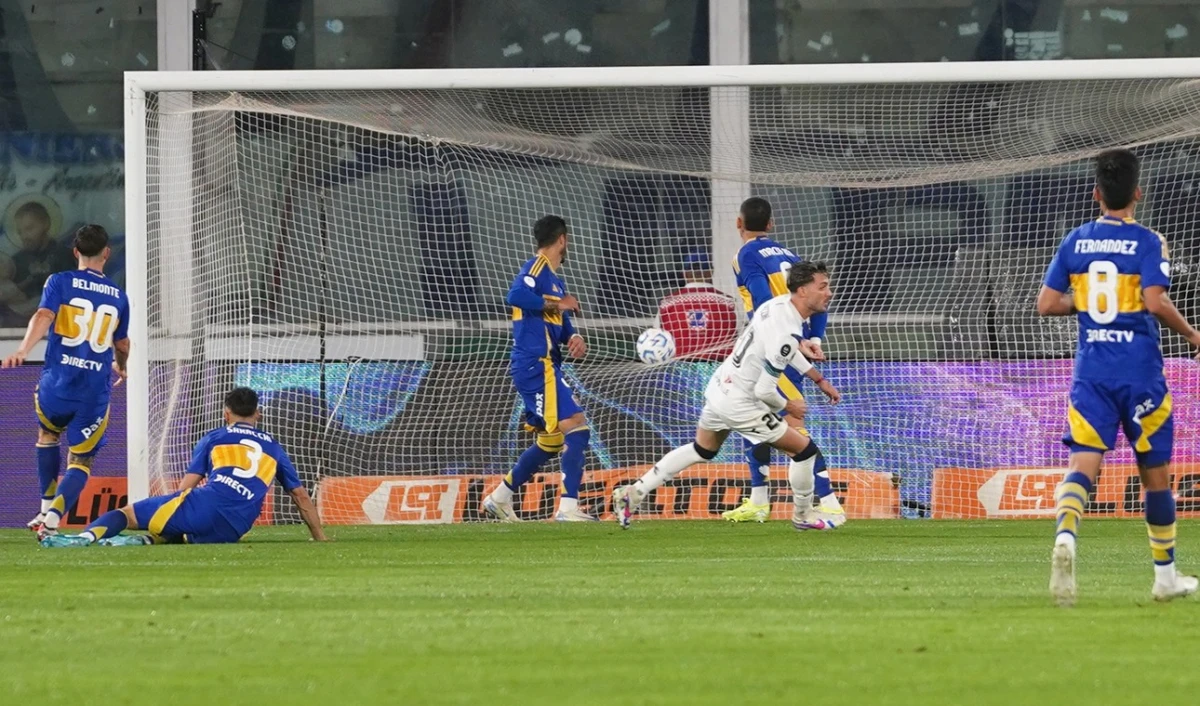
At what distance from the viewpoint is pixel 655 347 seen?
551 inches

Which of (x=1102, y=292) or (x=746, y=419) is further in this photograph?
(x=746, y=419)

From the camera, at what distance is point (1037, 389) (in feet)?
47.5

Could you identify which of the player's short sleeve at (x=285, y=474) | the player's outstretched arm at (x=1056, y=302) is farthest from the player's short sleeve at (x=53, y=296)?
the player's outstretched arm at (x=1056, y=302)

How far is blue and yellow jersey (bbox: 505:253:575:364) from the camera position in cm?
1275

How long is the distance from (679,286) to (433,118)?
8.23 feet

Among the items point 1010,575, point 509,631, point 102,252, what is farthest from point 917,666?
point 102,252

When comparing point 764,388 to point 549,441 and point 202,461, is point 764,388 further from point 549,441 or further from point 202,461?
point 202,461

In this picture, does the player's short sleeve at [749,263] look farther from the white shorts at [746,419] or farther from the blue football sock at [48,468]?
the blue football sock at [48,468]

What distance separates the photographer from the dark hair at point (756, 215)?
488 inches

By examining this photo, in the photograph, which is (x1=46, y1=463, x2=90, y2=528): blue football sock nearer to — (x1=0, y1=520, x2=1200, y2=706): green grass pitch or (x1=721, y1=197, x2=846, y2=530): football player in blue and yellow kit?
(x1=0, y1=520, x2=1200, y2=706): green grass pitch

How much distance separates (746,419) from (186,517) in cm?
335

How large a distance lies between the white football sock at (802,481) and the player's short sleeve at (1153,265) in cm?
478

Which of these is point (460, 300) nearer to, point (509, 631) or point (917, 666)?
point (509, 631)

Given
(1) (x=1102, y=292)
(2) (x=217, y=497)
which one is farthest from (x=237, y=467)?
(1) (x=1102, y=292)
